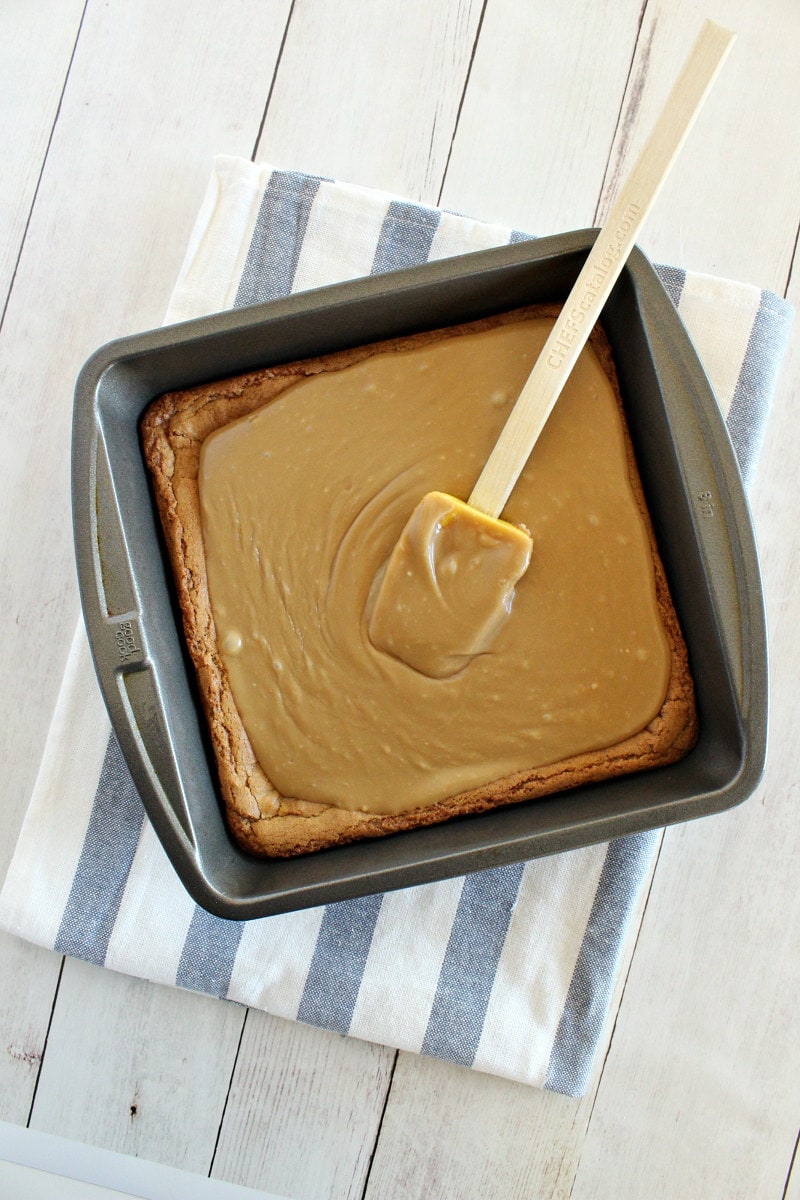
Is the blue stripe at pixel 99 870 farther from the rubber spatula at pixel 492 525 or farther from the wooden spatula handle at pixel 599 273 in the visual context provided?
the wooden spatula handle at pixel 599 273

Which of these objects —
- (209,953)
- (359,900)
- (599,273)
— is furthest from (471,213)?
(209,953)

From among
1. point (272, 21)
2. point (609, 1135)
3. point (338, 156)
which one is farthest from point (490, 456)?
point (609, 1135)

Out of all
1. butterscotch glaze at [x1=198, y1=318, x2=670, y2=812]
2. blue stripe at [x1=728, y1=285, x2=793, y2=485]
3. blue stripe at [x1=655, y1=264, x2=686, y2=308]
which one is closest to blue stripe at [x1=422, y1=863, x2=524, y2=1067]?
butterscotch glaze at [x1=198, y1=318, x2=670, y2=812]

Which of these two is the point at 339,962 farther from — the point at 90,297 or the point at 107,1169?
the point at 90,297

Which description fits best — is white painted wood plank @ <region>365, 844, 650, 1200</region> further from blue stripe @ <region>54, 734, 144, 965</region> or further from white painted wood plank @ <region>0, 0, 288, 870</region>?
white painted wood plank @ <region>0, 0, 288, 870</region>

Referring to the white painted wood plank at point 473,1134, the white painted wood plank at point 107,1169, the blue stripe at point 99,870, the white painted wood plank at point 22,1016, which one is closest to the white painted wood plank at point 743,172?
the blue stripe at point 99,870

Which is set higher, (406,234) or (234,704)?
(406,234)
